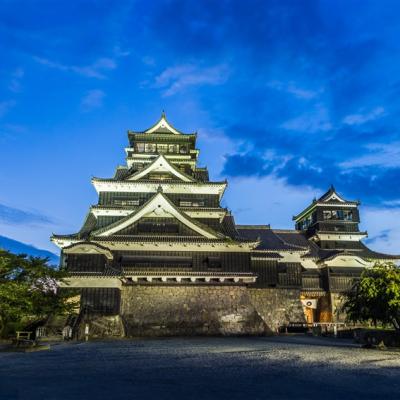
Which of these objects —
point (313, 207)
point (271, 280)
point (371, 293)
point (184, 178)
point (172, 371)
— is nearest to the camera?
point (172, 371)

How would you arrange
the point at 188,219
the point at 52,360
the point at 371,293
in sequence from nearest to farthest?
the point at 52,360 → the point at 371,293 → the point at 188,219

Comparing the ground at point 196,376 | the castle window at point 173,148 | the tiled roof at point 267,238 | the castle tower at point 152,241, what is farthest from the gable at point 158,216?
the ground at point 196,376

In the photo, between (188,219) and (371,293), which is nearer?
(371,293)

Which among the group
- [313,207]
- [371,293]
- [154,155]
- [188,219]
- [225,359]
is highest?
[154,155]

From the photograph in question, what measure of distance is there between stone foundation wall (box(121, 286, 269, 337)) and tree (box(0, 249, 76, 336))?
4.52 meters

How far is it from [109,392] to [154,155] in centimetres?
2727

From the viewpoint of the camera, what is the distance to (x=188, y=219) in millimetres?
25125

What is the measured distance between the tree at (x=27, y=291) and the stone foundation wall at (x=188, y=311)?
4523mm

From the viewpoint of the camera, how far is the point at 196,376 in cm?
838

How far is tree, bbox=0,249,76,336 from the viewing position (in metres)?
16.5

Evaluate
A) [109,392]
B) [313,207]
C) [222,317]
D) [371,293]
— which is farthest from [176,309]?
[313,207]

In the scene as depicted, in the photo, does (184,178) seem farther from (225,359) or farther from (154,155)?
(225,359)

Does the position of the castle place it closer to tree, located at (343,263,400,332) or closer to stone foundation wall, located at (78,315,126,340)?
stone foundation wall, located at (78,315,126,340)

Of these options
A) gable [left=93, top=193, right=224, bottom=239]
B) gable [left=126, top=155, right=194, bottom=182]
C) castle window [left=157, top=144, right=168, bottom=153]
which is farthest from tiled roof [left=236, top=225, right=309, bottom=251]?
castle window [left=157, top=144, right=168, bottom=153]
